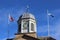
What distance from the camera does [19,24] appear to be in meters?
60.1

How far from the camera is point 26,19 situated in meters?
59.9

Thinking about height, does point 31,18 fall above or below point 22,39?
above

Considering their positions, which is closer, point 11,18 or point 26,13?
point 11,18

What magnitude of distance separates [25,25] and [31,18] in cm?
214

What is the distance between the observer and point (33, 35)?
60188mm

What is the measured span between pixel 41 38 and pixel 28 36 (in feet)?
9.71

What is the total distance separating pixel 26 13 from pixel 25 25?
343 cm

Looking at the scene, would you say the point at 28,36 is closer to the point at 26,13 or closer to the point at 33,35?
the point at 33,35

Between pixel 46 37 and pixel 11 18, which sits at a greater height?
pixel 11 18

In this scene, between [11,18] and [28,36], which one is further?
[28,36]

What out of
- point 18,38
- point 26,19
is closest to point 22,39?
point 18,38

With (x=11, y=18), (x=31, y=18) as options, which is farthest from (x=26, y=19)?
(x=11, y=18)

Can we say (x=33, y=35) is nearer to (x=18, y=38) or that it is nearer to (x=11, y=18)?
(x=18, y=38)

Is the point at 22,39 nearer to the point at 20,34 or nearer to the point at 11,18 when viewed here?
the point at 20,34
